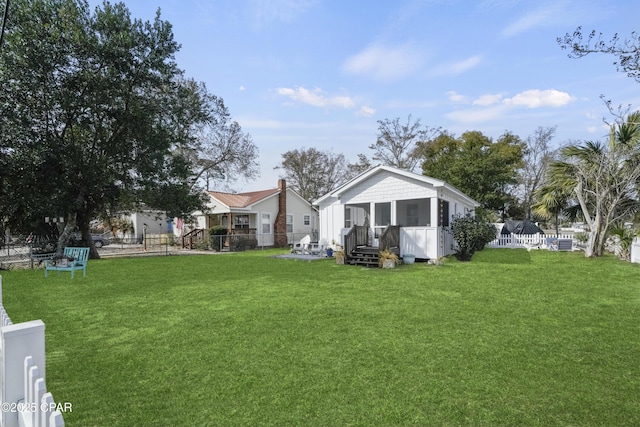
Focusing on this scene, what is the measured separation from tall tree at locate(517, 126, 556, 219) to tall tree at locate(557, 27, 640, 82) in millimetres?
35810

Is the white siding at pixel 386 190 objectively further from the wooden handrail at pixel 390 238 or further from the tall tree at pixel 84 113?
the tall tree at pixel 84 113

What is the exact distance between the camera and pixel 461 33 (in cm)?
1057

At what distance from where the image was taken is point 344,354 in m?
4.14

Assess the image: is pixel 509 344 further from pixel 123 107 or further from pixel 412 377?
pixel 123 107

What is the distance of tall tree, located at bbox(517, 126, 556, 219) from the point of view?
119ft

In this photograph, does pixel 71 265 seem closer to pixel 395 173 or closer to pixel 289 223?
pixel 395 173

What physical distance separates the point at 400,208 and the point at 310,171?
23.6 meters

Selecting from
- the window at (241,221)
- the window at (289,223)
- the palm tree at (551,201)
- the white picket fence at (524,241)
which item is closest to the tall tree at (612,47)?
the palm tree at (551,201)

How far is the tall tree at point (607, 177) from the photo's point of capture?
13727mm

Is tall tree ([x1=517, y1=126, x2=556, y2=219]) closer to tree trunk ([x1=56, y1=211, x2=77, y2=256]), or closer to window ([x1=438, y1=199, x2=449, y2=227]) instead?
window ([x1=438, y1=199, x2=449, y2=227])

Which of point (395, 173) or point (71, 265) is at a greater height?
point (395, 173)

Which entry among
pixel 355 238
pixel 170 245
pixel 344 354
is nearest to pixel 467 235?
pixel 355 238

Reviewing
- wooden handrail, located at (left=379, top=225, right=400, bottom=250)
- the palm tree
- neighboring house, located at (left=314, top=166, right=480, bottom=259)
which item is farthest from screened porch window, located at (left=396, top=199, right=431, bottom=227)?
the palm tree

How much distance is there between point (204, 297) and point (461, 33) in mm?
10444
